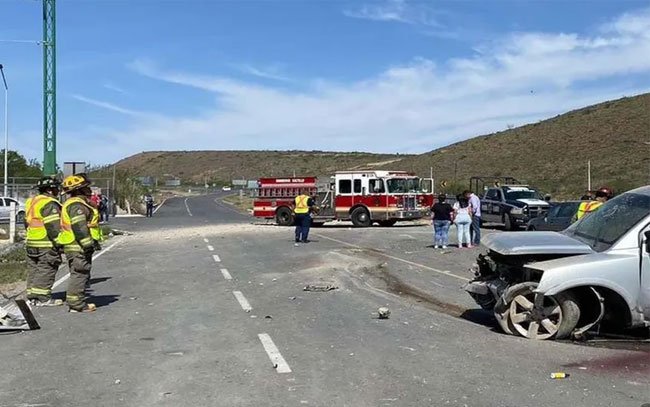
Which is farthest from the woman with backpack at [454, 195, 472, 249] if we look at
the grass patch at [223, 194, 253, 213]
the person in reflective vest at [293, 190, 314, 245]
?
the grass patch at [223, 194, 253, 213]

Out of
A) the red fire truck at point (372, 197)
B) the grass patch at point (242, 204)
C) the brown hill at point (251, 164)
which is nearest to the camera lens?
the red fire truck at point (372, 197)

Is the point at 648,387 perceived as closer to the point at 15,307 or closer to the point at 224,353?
the point at 224,353

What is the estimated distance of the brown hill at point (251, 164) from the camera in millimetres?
160875

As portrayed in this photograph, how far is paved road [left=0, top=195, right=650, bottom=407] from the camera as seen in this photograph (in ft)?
20.8

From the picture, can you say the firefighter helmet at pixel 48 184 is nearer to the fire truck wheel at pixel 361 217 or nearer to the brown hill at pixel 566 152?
the fire truck wheel at pixel 361 217

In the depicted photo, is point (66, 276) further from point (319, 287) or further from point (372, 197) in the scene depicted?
point (372, 197)

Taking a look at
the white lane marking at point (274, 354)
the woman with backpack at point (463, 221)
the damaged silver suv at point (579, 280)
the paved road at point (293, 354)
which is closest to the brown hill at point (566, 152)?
the woman with backpack at point (463, 221)

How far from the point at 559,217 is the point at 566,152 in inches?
2015

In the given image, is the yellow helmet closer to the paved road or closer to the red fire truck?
the paved road

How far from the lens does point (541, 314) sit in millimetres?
8516

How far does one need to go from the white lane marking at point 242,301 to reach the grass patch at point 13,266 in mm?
3864

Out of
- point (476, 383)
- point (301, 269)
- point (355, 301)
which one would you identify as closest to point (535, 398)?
point (476, 383)

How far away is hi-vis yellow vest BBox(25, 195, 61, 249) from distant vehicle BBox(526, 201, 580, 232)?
53.5 ft

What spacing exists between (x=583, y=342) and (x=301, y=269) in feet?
28.6
